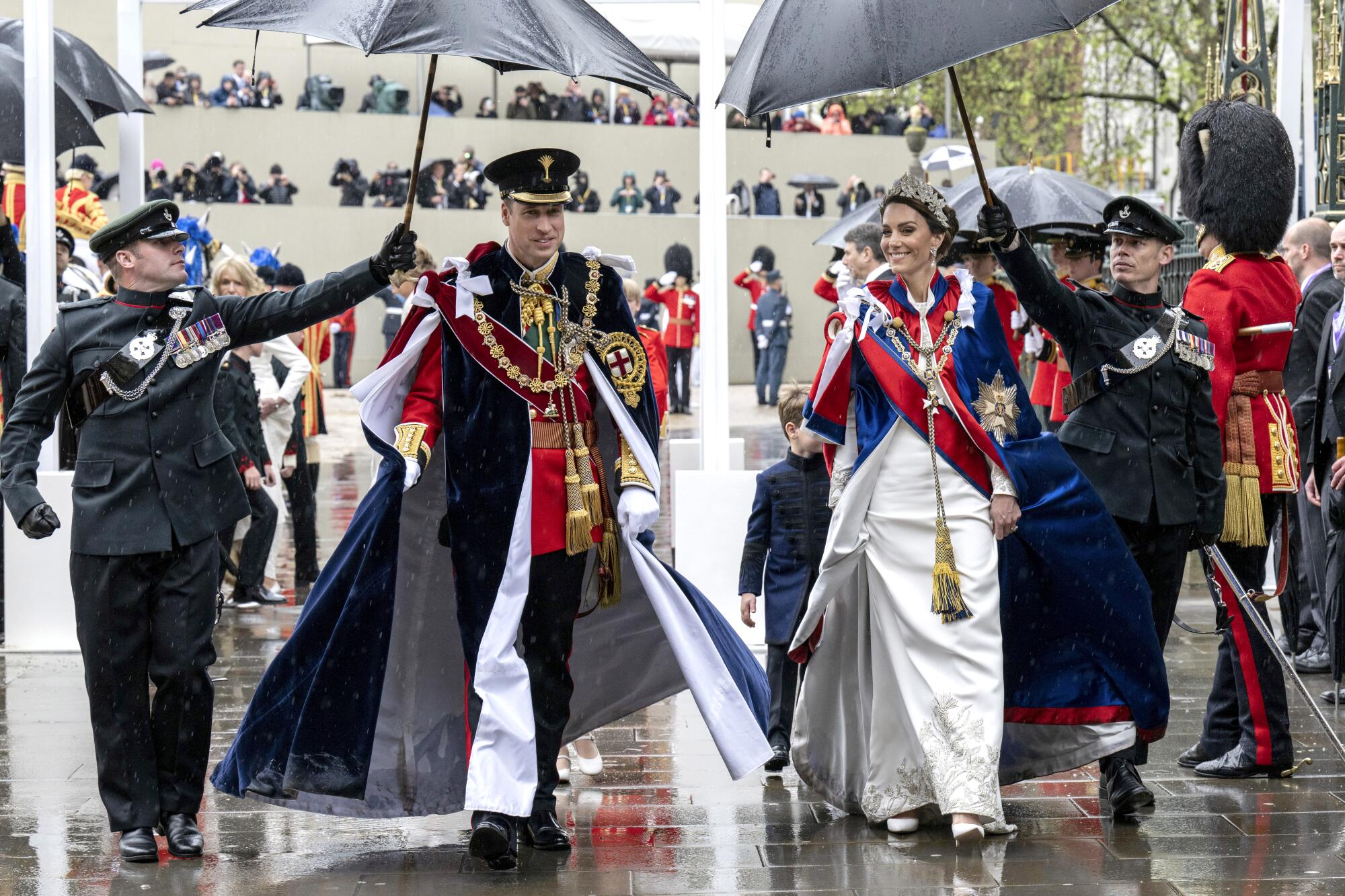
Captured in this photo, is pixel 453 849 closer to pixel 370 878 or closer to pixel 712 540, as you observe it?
pixel 370 878

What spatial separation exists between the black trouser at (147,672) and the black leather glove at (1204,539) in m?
3.15

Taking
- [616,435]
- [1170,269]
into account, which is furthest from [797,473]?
[1170,269]

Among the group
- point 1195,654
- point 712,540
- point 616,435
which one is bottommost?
point 1195,654

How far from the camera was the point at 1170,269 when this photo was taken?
1481cm

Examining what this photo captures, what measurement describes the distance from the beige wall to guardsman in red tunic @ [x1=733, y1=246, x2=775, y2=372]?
2176mm

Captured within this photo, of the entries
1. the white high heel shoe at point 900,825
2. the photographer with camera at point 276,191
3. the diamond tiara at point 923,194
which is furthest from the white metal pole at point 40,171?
the photographer with camera at point 276,191

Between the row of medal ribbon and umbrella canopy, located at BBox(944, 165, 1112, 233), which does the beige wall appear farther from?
the row of medal ribbon

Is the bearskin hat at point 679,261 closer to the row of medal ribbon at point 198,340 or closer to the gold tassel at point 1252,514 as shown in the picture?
the gold tassel at point 1252,514

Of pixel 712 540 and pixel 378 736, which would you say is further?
pixel 712 540

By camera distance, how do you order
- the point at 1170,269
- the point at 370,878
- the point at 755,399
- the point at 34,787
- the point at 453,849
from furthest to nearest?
1. the point at 755,399
2. the point at 1170,269
3. the point at 34,787
4. the point at 453,849
5. the point at 370,878

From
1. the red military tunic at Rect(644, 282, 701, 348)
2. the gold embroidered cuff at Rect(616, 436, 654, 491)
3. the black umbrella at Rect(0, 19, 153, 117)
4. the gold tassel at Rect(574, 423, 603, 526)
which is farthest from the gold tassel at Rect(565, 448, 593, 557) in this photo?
the red military tunic at Rect(644, 282, 701, 348)

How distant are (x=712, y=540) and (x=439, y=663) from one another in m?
3.32

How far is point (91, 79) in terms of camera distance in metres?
9.22

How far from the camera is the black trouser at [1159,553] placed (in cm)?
579
